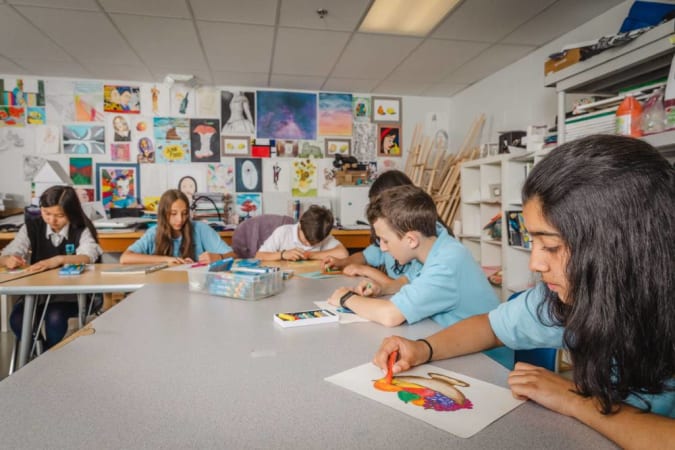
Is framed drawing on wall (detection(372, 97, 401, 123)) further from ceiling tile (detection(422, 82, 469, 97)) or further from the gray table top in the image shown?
the gray table top

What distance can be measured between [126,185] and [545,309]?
383 centimetres

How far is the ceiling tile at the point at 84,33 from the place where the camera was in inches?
97.9

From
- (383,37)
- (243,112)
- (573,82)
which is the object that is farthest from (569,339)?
(243,112)

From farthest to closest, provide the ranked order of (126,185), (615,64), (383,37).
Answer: (126,185)
(383,37)
(615,64)

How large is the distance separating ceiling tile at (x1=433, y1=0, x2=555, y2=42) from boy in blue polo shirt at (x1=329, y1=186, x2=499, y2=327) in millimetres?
1683

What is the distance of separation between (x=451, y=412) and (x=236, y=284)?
0.90 m

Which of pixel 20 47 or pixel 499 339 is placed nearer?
pixel 499 339

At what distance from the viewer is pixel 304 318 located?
1100 mm

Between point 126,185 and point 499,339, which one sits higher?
point 126,185

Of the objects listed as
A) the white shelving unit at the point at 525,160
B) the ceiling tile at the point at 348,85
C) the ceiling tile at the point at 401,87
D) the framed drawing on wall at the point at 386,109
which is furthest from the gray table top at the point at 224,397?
the framed drawing on wall at the point at 386,109

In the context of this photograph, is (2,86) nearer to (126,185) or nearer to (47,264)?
(126,185)

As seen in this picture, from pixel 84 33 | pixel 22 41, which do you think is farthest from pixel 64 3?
pixel 22 41

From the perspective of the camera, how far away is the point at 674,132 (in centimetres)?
167

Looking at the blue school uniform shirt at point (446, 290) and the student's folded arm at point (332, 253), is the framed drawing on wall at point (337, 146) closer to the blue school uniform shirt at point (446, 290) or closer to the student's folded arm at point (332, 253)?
the student's folded arm at point (332, 253)
